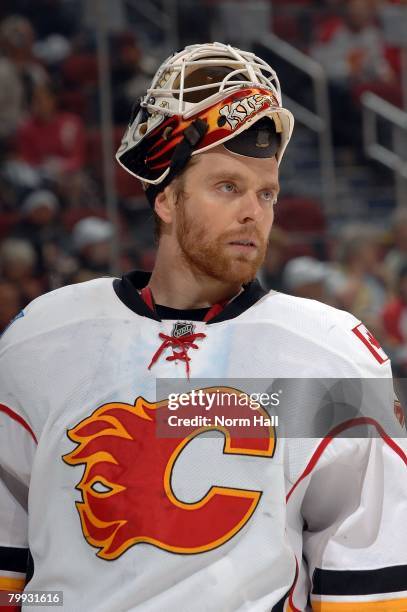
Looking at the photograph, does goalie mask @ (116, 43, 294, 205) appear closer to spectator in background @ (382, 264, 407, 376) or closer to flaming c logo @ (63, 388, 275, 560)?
flaming c logo @ (63, 388, 275, 560)

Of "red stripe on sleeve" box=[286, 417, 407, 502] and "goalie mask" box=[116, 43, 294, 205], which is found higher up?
"goalie mask" box=[116, 43, 294, 205]

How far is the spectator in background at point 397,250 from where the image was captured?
4.89 m

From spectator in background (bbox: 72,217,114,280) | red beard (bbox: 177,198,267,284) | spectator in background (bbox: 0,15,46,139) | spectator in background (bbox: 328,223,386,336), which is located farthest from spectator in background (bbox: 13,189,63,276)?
red beard (bbox: 177,198,267,284)

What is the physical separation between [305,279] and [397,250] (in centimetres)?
80

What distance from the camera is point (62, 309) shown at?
170cm

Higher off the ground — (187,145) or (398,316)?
(187,145)

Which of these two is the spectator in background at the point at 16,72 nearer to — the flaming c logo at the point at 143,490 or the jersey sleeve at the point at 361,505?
the flaming c logo at the point at 143,490

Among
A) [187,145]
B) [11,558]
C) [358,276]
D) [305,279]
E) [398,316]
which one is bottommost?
[398,316]

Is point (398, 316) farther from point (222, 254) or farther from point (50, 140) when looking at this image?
point (222, 254)

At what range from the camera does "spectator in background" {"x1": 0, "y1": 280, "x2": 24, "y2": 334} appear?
3.76m

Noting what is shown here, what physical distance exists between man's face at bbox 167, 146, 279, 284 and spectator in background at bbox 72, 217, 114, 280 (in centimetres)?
249

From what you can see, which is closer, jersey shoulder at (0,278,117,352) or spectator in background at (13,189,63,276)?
jersey shoulder at (0,278,117,352)

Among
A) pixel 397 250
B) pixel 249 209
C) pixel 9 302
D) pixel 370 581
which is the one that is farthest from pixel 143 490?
pixel 397 250

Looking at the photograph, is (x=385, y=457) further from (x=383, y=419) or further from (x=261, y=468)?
(x=261, y=468)
